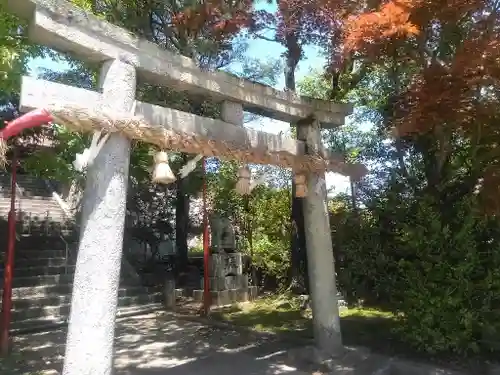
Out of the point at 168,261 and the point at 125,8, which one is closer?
the point at 125,8

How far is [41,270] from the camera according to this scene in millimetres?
10570

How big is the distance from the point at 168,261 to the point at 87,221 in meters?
12.9

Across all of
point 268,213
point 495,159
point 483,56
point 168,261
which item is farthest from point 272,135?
point 168,261

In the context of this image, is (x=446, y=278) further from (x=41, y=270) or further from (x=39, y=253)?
(x=39, y=253)

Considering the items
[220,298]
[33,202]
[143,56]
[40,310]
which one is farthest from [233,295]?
[143,56]

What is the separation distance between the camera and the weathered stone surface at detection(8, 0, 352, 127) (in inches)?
146

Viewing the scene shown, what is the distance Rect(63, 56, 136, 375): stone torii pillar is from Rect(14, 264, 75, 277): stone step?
7429 millimetres

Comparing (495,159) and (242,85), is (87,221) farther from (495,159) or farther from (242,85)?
(495,159)

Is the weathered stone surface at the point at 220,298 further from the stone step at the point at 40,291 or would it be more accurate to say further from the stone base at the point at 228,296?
the stone step at the point at 40,291

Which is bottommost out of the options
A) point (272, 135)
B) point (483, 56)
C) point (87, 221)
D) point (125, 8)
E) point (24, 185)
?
point (87, 221)

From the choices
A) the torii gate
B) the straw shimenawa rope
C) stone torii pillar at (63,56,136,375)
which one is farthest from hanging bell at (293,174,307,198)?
stone torii pillar at (63,56,136,375)

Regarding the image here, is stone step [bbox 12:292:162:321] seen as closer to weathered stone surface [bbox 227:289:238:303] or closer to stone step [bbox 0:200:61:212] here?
weathered stone surface [bbox 227:289:238:303]

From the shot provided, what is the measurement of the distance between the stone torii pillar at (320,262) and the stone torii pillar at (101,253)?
9.85 feet

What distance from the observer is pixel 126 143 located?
421 cm
